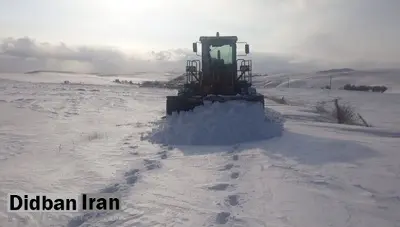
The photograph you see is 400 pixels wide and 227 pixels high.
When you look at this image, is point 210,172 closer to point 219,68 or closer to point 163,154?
point 163,154

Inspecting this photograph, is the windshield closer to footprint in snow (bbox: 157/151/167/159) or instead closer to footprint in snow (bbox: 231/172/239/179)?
footprint in snow (bbox: 157/151/167/159)

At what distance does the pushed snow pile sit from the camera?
983cm

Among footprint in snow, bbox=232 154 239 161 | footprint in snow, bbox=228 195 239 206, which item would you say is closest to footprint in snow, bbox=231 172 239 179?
footprint in snow, bbox=228 195 239 206

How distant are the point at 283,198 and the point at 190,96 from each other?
7.24 metres

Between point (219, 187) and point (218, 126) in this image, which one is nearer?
point (219, 187)

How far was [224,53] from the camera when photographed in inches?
531

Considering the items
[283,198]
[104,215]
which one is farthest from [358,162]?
[104,215]

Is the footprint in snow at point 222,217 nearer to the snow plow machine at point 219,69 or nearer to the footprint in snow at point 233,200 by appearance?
the footprint in snow at point 233,200

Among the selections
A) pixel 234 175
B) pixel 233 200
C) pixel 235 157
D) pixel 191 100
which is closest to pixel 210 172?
pixel 234 175

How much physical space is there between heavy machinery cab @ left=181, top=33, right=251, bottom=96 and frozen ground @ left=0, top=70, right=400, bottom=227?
Answer: 2.48 meters

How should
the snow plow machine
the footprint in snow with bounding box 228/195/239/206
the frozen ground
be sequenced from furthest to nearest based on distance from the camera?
the snow plow machine
the footprint in snow with bounding box 228/195/239/206
the frozen ground

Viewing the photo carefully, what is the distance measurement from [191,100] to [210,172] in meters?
4.94

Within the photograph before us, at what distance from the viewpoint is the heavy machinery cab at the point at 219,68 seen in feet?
43.4

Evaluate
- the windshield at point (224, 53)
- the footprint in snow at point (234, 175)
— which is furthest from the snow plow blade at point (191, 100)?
the footprint in snow at point (234, 175)
